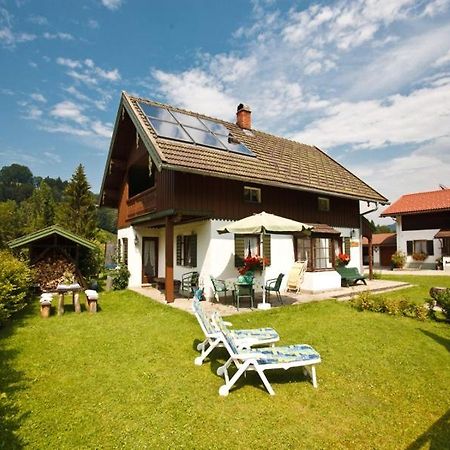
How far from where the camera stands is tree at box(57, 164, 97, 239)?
1209 inches

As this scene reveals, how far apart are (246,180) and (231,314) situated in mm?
5006

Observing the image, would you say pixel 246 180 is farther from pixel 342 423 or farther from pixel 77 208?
pixel 77 208

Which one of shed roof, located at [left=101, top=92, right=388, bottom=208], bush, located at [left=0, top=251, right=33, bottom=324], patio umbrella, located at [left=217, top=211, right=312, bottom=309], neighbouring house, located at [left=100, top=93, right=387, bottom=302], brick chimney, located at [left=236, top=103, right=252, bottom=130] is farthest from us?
brick chimney, located at [left=236, top=103, right=252, bottom=130]

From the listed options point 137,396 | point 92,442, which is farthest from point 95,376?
point 92,442

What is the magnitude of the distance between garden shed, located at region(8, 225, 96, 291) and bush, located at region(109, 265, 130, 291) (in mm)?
1532

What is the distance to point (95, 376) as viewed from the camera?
548 centimetres

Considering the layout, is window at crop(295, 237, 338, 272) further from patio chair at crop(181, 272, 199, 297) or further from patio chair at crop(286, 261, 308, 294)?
patio chair at crop(181, 272, 199, 297)

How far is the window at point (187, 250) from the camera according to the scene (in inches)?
508

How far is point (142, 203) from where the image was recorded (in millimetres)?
14008

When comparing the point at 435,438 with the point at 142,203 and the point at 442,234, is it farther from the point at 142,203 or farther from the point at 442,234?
the point at 442,234

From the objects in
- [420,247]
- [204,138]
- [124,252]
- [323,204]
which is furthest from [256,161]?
[420,247]

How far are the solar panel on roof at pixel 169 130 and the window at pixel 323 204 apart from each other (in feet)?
23.3

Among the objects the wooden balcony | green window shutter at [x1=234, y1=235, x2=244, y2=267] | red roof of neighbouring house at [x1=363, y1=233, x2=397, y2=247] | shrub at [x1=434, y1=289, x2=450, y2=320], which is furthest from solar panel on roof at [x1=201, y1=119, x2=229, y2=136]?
red roof of neighbouring house at [x1=363, y1=233, x2=397, y2=247]

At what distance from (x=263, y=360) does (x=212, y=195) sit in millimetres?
7659
